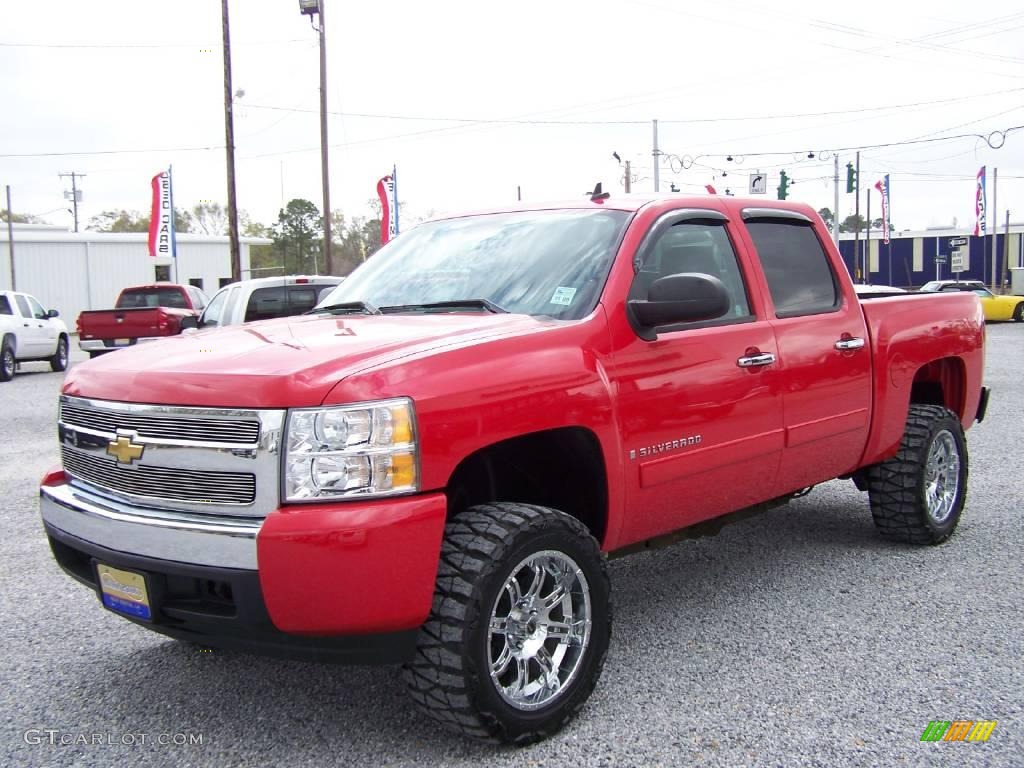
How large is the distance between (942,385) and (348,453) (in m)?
4.50

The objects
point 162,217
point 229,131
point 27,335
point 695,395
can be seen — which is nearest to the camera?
point 695,395

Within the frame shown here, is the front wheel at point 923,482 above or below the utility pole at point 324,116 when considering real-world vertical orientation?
below

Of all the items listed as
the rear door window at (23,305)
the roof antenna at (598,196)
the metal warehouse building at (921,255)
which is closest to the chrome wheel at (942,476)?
the roof antenna at (598,196)

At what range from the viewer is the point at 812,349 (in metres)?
4.69

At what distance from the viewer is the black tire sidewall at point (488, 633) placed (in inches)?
122

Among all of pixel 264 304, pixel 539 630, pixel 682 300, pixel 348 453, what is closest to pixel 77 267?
pixel 264 304

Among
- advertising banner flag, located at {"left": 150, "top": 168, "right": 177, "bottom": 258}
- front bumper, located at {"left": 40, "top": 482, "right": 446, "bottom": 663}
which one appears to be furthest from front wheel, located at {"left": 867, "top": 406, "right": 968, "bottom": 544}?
advertising banner flag, located at {"left": 150, "top": 168, "right": 177, "bottom": 258}

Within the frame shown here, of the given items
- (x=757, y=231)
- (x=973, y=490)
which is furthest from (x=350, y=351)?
(x=973, y=490)

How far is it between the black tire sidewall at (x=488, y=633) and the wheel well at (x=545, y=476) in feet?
1.01

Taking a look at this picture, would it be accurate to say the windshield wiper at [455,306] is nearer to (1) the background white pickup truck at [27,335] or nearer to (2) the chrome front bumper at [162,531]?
(2) the chrome front bumper at [162,531]

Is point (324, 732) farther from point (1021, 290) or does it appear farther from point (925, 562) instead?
point (1021, 290)

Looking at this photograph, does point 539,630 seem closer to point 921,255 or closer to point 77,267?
point 77,267

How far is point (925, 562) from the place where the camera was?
537cm

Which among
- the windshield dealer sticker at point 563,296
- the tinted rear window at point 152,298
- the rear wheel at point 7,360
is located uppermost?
the windshield dealer sticker at point 563,296
